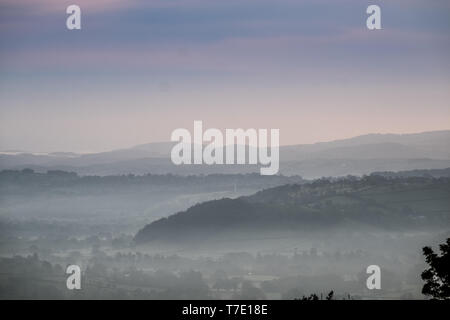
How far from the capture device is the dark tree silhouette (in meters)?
46.6

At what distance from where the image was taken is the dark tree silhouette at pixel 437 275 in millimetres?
46625

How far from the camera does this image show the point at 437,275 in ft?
159
